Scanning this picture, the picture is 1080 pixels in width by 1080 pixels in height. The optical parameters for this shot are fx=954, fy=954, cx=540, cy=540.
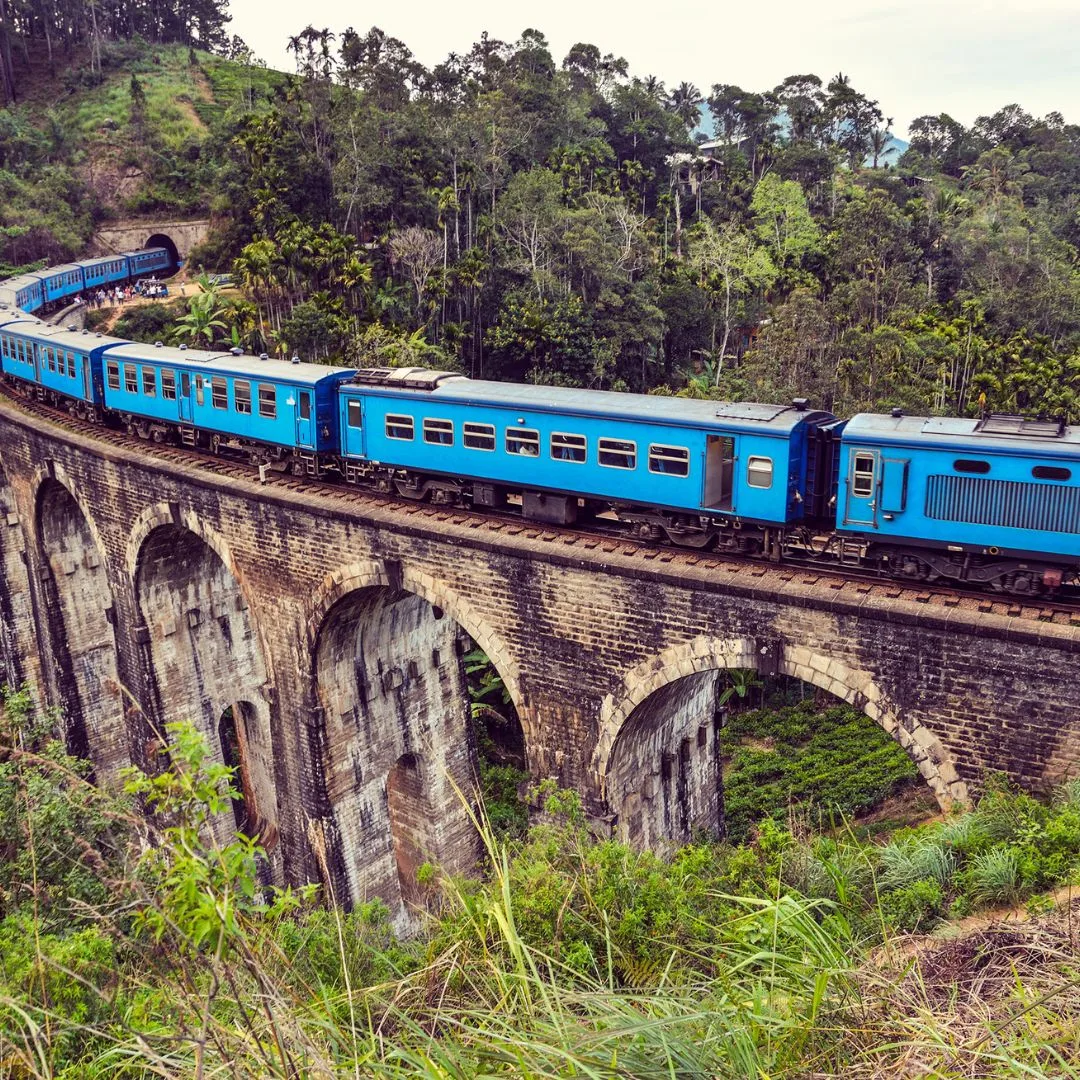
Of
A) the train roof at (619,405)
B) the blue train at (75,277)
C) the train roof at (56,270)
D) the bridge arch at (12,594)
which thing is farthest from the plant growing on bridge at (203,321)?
the train roof at (619,405)

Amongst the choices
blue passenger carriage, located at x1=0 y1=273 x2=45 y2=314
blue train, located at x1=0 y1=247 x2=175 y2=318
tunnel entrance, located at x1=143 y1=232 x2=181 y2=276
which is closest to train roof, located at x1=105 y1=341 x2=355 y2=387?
blue train, located at x1=0 y1=247 x2=175 y2=318

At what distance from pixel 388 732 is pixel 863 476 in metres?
11.6

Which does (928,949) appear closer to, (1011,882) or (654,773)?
(1011,882)

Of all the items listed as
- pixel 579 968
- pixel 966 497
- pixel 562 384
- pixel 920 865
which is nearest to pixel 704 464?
pixel 966 497

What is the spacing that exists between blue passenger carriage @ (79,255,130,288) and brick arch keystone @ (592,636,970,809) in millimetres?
46246

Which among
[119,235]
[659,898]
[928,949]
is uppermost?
[119,235]

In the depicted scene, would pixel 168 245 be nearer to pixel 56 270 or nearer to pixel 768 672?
pixel 56 270

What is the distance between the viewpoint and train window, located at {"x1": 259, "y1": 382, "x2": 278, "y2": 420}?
19.8 metres

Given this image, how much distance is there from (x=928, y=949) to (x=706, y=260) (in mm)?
46835

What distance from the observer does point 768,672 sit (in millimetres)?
12602

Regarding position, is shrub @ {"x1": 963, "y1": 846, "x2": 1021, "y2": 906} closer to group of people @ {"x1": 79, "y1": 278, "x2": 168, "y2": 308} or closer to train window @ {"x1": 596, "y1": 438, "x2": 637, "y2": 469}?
train window @ {"x1": 596, "y1": 438, "x2": 637, "y2": 469}

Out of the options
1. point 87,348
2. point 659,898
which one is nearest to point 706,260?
point 87,348

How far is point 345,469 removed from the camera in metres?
19.5

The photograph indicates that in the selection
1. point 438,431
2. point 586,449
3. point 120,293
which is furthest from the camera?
point 120,293
